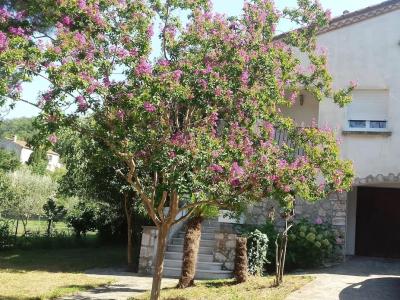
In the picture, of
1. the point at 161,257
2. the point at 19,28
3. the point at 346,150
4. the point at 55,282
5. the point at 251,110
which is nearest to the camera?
the point at 19,28

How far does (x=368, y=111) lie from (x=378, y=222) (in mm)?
3753

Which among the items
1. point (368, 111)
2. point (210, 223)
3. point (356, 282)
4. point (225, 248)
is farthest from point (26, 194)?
point (356, 282)

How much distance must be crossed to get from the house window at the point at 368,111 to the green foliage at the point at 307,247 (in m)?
3.52

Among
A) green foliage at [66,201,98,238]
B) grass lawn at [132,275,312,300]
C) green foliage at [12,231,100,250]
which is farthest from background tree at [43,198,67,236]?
grass lawn at [132,275,312,300]

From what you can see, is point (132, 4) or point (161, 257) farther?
point (161, 257)

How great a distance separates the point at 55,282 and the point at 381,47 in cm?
1135

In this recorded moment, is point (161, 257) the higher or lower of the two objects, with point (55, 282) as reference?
higher

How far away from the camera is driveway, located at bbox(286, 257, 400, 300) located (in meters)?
9.66

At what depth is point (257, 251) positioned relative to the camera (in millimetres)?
12516

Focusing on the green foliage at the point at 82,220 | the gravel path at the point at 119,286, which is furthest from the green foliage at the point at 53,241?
the gravel path at the point at 119,286

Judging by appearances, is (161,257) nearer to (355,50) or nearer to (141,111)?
(141,111)

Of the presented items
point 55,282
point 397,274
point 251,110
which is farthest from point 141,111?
point 397,274

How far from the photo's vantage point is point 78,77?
6.95 meters

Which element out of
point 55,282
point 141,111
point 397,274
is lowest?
point 55,282
